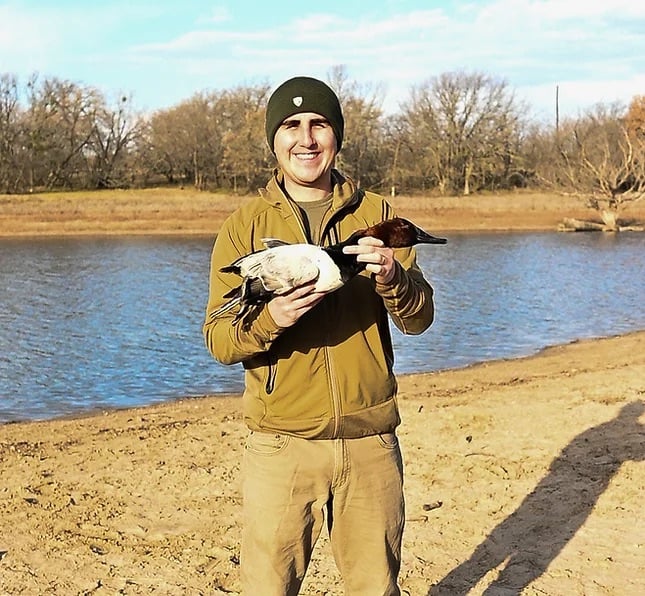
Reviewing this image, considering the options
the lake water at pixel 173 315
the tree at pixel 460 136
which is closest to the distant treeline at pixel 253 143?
the tree at pixel 460 136

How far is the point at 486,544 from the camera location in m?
5.06

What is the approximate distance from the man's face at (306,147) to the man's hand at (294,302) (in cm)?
55

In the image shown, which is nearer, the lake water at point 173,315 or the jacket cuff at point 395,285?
the jacket cuff at point 395,285

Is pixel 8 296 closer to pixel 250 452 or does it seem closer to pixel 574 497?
pixel 574 497

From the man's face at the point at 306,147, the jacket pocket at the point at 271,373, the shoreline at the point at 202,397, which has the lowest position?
the shoreline at the point at 202,397

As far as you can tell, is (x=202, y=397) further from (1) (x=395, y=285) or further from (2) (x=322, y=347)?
(1) (x=395, y=285)

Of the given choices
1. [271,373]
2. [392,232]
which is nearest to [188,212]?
[271,373]

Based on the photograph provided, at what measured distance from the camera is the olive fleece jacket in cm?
290

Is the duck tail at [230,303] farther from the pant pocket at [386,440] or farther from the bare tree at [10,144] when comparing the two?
the bare tree at [10,144]

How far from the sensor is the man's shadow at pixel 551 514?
4621 mm

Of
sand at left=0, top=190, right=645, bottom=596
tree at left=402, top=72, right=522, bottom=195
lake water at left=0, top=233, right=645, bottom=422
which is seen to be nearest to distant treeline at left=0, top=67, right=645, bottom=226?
tree at left=402, top=72, right=522, bottom=195

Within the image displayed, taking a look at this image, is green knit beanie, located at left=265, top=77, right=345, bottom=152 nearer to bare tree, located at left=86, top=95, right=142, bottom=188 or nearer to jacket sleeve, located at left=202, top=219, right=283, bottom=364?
jacket sleeve, located at left=202, top=219, right=283, bottom=364

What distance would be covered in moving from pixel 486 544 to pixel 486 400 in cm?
382

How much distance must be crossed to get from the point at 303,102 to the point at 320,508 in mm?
1469
